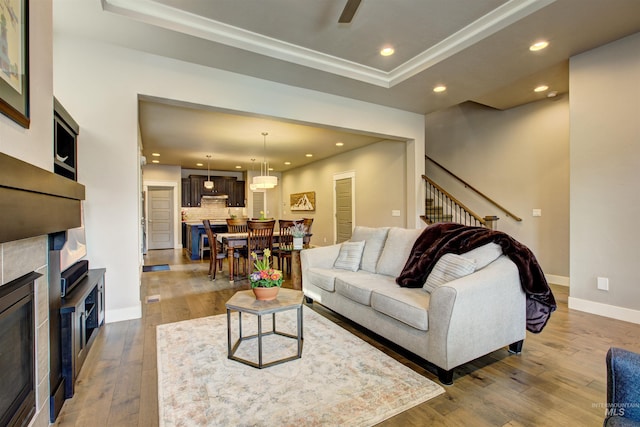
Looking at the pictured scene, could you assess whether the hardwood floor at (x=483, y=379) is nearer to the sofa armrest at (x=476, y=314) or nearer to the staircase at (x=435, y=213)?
the sofa armrest at (x=476, y=314)

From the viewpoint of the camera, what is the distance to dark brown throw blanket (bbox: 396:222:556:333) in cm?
227

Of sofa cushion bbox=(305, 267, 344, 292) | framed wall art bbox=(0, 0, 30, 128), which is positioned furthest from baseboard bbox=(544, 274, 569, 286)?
framed wall art bbox=(0, 0, 30, 128)

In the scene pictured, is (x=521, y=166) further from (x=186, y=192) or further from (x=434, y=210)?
(x=186, y=192)

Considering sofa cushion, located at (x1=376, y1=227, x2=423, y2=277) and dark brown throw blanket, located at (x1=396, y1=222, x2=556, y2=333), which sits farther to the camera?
sofa cushion, located at (x1=376, y1=227, x2=423, y2=277)

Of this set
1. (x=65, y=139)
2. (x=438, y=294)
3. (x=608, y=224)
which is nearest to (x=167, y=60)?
(x=65, y=139)

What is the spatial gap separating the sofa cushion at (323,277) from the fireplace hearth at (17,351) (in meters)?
2.21

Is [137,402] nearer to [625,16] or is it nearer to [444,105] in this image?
[625,16]

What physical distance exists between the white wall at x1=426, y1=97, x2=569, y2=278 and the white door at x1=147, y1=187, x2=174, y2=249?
808cm

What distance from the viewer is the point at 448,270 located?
236 cm

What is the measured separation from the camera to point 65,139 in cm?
284

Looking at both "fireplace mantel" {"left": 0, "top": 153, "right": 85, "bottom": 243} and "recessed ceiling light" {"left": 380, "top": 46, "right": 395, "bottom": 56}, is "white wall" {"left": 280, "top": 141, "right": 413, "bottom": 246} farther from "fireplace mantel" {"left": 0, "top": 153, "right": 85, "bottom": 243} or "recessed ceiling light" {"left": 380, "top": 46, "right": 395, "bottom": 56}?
"fireplace mantel" {"left": 0, "top": 153, "right": 85, "bottom": 243}

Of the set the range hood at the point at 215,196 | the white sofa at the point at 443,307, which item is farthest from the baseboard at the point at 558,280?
the range hood at the point at 215,196

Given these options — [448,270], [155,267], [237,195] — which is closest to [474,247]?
[448,270]

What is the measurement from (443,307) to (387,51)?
2924 millimetres
